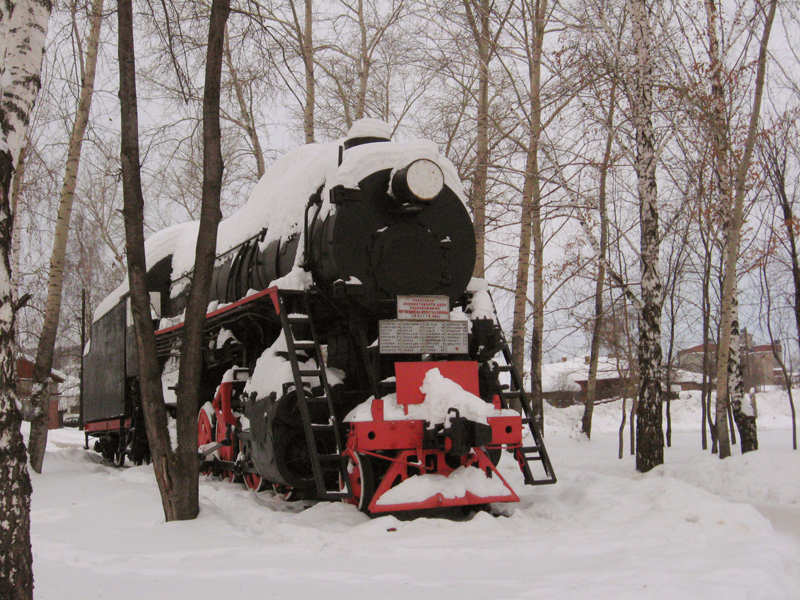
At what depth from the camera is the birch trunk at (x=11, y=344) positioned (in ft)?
9.55

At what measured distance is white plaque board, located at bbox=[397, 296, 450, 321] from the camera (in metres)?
5.79

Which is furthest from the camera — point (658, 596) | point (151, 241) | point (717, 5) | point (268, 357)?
point (151, 241)

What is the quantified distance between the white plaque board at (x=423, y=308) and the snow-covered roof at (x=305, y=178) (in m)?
1.00

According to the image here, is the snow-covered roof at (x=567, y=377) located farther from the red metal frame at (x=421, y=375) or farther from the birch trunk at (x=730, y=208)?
the red metal frame at (x=421, y=375)

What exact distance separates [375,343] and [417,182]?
1381 millimetres

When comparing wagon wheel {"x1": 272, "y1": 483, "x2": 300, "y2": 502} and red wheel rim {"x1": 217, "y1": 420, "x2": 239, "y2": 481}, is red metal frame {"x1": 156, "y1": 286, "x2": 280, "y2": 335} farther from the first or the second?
wagon wheel {"x1": 272, "y1": 483, "x2": 300, "y2": 502}

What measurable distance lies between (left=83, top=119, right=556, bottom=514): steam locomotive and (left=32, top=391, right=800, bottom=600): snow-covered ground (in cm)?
37

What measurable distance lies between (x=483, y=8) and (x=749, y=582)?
10034 millimetres

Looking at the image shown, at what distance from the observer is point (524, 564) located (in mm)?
3875

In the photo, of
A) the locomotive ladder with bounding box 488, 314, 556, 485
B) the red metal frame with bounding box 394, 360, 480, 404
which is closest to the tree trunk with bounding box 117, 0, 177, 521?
the red metal frame with bounding box 394, 360, 480, 404

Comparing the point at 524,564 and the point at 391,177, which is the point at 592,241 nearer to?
the point at 391,177

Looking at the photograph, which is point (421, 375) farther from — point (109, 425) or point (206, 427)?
point (109, 425)

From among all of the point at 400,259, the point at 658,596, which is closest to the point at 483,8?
the point at 400,259

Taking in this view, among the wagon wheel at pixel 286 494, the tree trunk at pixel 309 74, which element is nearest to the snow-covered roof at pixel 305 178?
the wagon wheel at pixel 286 494
